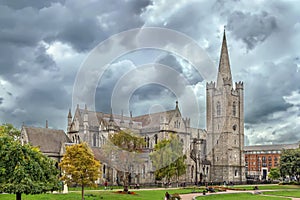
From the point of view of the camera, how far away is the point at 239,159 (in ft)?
400

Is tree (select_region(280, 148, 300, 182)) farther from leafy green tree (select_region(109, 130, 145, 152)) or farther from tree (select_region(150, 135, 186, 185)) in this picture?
leafy green tree (select_region(109, 130, 145, 152))

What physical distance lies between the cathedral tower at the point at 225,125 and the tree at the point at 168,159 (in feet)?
122

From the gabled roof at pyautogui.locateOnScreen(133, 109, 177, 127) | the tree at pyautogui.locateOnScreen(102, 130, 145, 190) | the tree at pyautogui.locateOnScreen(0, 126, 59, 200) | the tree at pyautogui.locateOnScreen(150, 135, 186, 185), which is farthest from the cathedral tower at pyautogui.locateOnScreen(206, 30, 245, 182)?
the tree at pyautogui.locateOnScreen(0, 126, 59, 200)

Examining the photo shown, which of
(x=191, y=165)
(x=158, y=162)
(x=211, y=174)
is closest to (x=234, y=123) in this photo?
(x=211, y=174)

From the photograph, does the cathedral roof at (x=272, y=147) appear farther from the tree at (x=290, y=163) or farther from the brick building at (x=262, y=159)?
the tree at (x=290, y=163)

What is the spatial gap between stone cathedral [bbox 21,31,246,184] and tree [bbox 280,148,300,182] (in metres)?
19.9

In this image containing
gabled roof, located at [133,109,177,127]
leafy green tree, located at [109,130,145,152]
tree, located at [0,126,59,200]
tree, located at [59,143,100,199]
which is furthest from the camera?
gabled roof, located at [133,109,177,127]

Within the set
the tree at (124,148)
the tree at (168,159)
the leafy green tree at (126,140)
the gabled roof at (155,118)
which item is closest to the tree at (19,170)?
the tree at (124,148)

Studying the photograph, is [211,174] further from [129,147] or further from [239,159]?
[129,147]

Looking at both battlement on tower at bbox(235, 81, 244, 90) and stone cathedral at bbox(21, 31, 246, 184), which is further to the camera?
battlement on tower at bbox(235, 81, 244, 90)

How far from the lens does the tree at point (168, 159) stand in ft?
265

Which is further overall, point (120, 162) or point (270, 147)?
point (270, 147)

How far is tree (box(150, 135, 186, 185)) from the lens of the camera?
8069 cm

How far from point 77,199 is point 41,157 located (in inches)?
613
